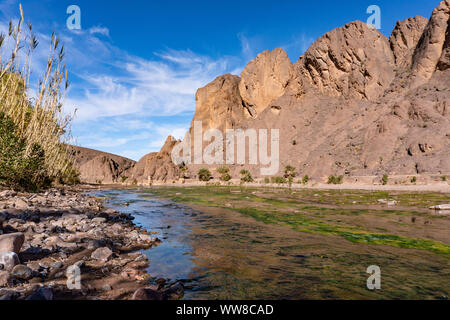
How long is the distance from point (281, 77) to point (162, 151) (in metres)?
82.1

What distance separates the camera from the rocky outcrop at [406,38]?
3809 inches

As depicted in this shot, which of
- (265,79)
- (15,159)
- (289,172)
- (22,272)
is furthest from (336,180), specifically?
(265,79)

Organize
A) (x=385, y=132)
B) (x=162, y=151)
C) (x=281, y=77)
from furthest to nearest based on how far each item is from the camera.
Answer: (x=162, y=151)
(x=281, y=77)
(x=385, y=132)

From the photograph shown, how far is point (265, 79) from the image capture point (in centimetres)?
13550

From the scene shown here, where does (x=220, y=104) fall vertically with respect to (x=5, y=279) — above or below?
above

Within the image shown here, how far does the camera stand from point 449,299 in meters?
4.55

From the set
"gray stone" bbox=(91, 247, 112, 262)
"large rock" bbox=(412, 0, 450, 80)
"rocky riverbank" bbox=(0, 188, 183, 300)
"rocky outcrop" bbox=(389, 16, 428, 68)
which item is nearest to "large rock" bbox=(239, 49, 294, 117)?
"rocky outcrop" bbox=(389, 16, 428, 68)

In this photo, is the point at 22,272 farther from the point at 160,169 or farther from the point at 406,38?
the point at 160,169

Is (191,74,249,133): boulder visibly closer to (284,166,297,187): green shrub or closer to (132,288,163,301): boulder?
(284,166,297,187): green shrub

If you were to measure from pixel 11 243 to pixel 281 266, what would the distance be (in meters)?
6.01
